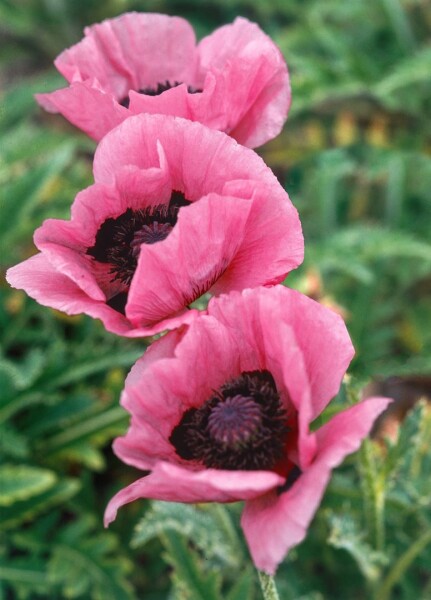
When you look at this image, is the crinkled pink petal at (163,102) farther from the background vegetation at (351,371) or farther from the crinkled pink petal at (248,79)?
the background vegetation at (351,371)

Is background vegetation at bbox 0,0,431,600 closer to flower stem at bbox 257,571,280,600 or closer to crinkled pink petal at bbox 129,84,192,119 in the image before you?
flower stem at bbox 257,571,280,600

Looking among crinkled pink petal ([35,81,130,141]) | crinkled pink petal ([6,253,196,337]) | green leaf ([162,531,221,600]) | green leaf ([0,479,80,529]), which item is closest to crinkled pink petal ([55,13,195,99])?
crinkled pink petal ([35,81,130,141])

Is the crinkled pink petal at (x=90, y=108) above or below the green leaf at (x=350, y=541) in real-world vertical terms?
above

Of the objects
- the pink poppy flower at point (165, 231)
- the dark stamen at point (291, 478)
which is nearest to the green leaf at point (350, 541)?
the dark stamen at point (291, 478)

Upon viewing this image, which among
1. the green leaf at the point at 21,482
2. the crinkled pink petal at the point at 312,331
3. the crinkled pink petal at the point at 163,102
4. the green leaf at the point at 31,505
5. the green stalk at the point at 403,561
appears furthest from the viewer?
the green leaf at the point at 31,505

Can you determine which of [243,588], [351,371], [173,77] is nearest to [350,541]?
[243,588]

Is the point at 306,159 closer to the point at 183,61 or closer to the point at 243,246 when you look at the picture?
the point at 183,61

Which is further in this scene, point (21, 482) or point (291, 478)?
point (21, 482)

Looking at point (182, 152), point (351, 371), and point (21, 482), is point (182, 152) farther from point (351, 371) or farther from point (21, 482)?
point (21, 482)
